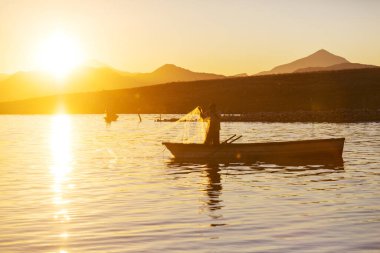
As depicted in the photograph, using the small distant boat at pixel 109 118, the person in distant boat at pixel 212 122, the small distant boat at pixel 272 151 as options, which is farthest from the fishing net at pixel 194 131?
the small distant boat at pixel 109 118

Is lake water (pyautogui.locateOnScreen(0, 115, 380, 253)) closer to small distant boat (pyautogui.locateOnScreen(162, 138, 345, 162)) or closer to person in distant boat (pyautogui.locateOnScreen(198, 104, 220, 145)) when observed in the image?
small distant boat (pyautogui.locateOnScreen(162, 138, 345, 162))

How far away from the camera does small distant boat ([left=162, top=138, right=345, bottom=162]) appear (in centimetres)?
3609

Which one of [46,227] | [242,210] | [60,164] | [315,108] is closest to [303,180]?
[242,210]

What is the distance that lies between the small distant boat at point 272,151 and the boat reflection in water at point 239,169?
0.55 m

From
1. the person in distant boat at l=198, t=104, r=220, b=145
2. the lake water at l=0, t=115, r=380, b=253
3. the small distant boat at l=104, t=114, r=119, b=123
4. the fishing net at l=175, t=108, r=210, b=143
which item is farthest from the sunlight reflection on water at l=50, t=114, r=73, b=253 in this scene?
the small distant boat at l=104, t=114, r=119, b=123

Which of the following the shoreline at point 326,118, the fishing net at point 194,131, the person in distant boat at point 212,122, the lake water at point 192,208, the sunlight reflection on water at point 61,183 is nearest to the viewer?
the lake water at point 192,208

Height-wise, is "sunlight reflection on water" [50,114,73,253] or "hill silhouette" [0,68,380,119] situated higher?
"hill silhouette" [0,68,380,119]

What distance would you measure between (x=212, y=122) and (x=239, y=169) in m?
3.44

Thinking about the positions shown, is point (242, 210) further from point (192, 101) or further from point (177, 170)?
point (192, 101)

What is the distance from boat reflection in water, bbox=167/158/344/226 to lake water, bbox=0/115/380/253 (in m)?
0.06

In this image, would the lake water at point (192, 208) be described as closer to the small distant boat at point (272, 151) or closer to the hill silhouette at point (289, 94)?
the small distant boat at point (272, 151)

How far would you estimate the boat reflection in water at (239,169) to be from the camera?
28.6m

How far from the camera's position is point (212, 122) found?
113ft

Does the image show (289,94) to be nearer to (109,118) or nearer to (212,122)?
(109,118)
